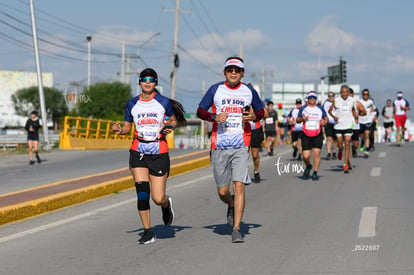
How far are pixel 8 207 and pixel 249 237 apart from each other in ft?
12.3

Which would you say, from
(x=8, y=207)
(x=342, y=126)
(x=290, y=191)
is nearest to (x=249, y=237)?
(x=8, y=207)

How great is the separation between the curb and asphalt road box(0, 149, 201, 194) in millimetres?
1978

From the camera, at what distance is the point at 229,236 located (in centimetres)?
796

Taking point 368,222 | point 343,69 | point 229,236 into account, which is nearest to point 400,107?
point 368,222

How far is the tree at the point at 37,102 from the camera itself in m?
109

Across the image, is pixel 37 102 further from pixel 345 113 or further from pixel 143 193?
pixel 143 193

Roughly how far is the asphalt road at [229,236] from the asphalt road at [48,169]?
3331 mm

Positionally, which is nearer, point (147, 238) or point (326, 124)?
point (147, 238)

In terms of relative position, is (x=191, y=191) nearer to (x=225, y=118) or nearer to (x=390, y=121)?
(x=225, y=118)

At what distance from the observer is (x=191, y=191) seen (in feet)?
44.0

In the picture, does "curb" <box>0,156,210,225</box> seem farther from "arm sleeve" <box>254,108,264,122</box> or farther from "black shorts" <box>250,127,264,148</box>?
"arm sleeve" <box>254,108,264,122</box>

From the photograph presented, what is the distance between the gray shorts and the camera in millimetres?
7852

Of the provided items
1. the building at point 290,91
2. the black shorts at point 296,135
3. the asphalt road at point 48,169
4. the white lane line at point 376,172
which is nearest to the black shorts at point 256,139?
the white lane line at point 376,172

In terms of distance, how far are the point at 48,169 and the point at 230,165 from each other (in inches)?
501
